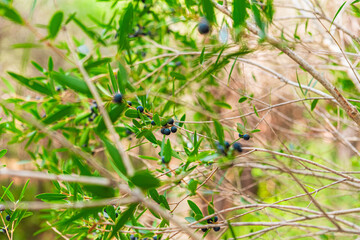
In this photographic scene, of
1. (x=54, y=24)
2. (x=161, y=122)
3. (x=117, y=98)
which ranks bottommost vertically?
(x=161, y=122)

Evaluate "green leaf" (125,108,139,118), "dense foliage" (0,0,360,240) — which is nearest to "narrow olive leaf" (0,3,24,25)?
"dense foliage" (0,0,360,240)

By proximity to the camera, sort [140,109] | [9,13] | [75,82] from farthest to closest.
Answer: [140,109] → [75,82] → [9,13]

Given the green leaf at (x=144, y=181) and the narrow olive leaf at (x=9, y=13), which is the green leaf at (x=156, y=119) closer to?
the green leaf at (x=144, y=181)

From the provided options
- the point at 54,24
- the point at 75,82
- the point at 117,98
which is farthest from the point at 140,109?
the point at 54,24

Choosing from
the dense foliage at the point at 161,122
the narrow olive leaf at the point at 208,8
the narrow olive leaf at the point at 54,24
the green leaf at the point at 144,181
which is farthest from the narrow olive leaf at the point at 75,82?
the narrow olive leaf at the point at 208,8

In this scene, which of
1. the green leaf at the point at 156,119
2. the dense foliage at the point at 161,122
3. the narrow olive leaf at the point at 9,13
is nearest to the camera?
the narrow olive leaf at the point at 9,13

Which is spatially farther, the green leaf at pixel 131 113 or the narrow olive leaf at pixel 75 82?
the green leaf at pixel 131 113

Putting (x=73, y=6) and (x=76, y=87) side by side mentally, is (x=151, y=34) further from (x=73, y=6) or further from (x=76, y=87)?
(x=73, y=6)

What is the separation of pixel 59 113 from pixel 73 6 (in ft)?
14.7

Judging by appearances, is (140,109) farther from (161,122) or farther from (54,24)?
(54,24)

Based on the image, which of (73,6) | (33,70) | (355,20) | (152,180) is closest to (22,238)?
(33,70)

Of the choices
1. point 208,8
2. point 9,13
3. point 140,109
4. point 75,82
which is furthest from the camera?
point 140,109

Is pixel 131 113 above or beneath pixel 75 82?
beneath

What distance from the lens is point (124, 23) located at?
781 millimetres
